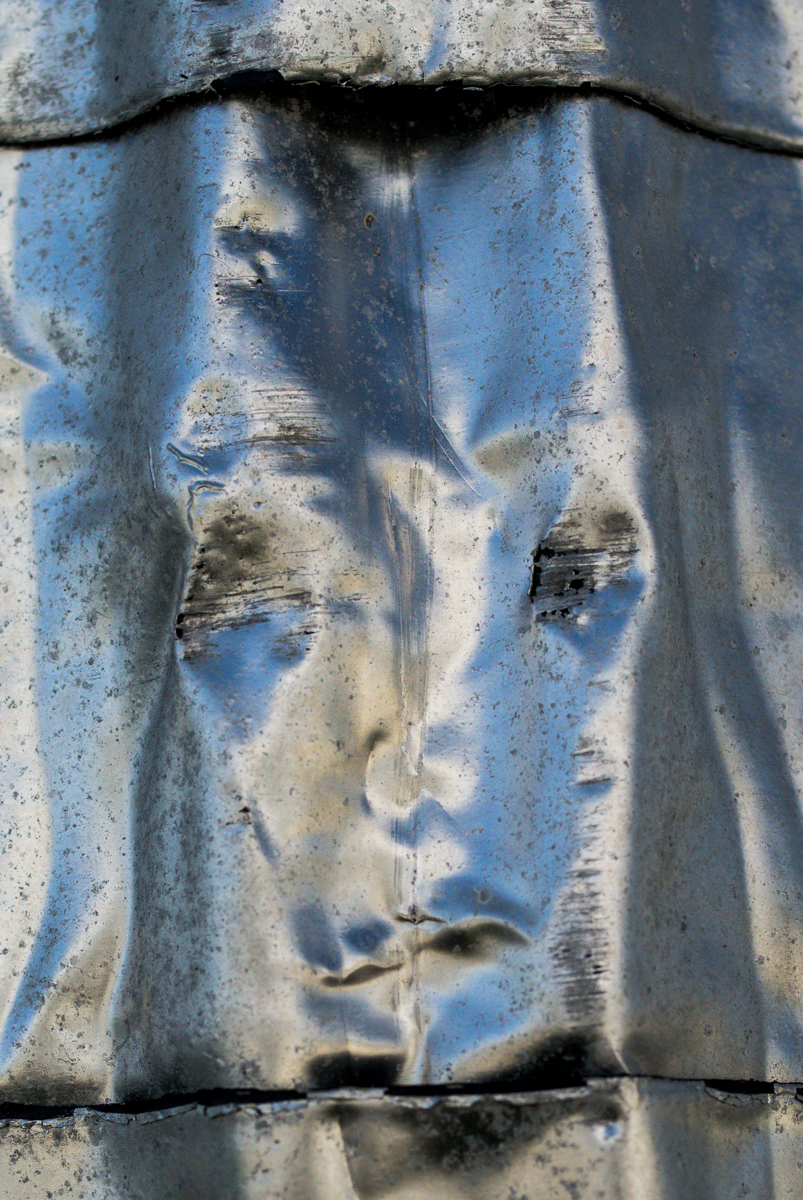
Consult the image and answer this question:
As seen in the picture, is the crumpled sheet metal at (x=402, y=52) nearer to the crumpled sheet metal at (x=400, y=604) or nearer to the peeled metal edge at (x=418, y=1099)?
the crumpled sheet metal at (x=400, y=604)

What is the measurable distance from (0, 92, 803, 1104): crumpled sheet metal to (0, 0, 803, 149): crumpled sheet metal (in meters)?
0.04

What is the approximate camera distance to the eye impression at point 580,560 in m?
0.83

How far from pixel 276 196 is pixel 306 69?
0.10 meters

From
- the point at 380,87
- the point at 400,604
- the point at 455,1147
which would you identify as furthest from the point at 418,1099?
the point at 380,87

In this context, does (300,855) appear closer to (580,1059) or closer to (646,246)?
(580,1059)

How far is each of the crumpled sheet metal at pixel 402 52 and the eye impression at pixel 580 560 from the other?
37cm

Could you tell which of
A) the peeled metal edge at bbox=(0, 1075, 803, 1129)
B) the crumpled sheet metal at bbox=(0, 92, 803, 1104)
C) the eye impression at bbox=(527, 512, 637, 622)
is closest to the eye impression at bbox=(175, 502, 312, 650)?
the crumpled sheet metal at bbox=(0, 92, 803, 1104)

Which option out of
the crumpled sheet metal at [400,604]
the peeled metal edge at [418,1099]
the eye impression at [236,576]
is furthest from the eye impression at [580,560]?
the peeled metal edge at [418,1099]

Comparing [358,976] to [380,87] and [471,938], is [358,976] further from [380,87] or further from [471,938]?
[380,87]

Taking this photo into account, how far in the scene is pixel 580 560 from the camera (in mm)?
835

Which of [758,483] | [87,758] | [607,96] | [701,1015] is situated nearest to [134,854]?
[87,758]

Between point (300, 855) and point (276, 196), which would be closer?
point (300, 855)

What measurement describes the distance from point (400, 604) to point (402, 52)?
1.48 feet

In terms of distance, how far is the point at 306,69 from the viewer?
2.91 ft
